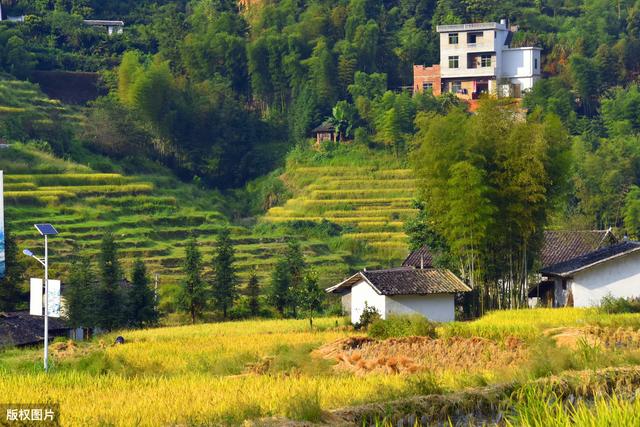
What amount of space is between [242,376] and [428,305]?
13357 millimetres

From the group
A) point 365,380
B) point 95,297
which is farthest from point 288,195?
point 365,380

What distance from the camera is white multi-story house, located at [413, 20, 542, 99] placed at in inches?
2584

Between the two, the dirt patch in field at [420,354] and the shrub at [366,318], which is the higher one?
the dirt patch in field at [420,354]

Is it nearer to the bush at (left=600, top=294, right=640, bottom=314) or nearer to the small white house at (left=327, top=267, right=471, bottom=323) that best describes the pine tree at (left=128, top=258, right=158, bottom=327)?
the small white house at (left=327, top=267, right=471, bottom=323)

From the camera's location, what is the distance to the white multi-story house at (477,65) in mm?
65625

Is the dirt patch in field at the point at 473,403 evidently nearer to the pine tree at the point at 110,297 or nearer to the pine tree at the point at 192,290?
the pine tree at the point at 110,297

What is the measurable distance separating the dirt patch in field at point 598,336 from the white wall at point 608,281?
7881 mm

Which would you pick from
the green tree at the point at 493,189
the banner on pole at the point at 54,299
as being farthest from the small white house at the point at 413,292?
the banner on pole at the point at 54,299

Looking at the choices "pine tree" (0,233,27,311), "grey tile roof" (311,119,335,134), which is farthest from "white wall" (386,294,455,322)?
"grey tile roof" (311,119,335,134)

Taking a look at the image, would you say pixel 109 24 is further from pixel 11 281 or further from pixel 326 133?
pixel 11 281

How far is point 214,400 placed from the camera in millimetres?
16250

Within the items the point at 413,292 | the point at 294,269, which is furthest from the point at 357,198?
the point at 413,292

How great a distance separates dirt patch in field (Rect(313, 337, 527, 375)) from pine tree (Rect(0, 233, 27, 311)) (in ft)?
55.0

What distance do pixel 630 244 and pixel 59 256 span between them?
2051cm
